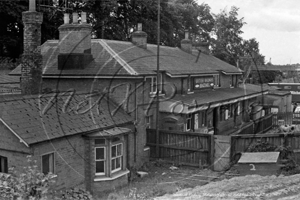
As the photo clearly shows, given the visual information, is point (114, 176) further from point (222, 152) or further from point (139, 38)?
point (139, 38)

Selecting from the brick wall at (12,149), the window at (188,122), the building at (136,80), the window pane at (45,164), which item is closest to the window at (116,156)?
the building at (136,80)

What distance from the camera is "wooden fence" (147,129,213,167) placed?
21.5 m

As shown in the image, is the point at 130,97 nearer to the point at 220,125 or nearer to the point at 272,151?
the point at 272,151

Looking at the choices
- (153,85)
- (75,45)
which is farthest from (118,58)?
(153,85)

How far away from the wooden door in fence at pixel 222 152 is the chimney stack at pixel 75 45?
29.6 ft

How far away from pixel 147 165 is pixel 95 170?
15.1 ft

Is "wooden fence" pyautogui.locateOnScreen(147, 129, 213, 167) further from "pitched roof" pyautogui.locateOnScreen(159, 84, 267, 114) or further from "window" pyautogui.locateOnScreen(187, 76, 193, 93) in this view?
"window" pyautogui.locateOnScreen(187, 76, 193, 93)

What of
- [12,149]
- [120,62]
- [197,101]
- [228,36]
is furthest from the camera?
[228,36]

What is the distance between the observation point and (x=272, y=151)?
20672mm

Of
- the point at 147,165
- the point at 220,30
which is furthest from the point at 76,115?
the point at 220,30

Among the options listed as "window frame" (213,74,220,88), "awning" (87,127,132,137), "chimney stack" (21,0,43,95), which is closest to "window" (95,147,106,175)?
"awning" (87,127,132,137)

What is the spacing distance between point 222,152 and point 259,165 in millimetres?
3538

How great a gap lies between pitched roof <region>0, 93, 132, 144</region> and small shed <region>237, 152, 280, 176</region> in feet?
20.6

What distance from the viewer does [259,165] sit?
17.7 meters
